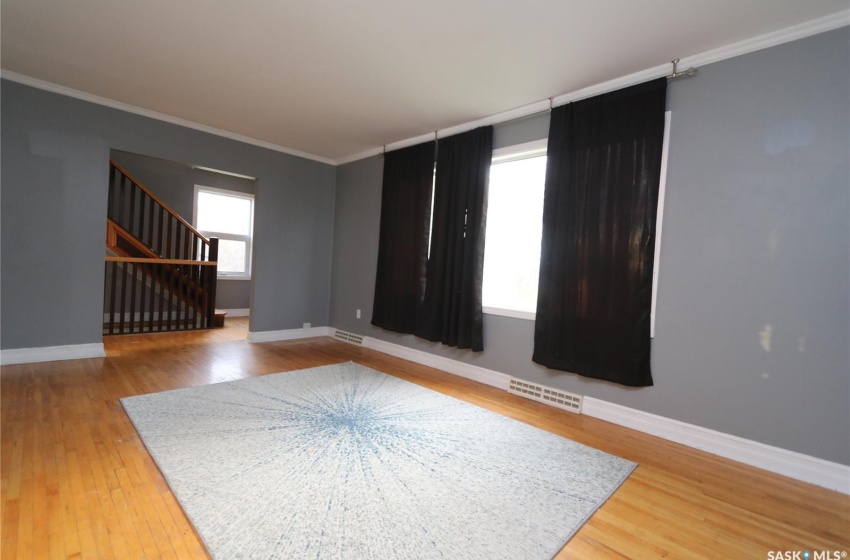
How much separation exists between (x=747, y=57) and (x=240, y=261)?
287 inches

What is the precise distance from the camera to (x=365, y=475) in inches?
77.3

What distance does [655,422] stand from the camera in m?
2.70

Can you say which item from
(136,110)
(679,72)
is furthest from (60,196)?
(679,72)

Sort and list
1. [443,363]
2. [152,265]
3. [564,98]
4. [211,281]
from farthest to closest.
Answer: [211,281] < [152,265] < [443,363] < [564,98]

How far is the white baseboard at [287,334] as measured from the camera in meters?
5.05

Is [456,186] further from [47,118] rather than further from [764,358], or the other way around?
[47,118]

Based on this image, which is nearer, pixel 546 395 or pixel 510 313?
pixel 546 395

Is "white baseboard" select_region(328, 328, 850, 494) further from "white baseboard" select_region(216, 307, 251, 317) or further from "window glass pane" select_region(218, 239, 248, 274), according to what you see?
"window glass pane" select_region(218, 239, 248, 274)

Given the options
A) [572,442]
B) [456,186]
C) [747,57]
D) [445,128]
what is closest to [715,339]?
[572,442]

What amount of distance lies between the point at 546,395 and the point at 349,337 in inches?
113

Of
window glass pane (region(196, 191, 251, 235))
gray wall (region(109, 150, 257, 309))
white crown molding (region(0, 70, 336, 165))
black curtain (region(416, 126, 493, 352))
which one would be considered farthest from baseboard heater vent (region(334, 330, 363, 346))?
window glass pane (region(196, 191, 251, 235))

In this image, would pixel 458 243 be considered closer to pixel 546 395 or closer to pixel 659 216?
pixel 546 395

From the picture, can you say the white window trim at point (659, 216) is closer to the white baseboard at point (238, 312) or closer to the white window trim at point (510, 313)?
the white window trim at point (510, 313)

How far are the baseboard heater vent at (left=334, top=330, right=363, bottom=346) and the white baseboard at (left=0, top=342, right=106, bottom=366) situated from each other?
99.9 inches
